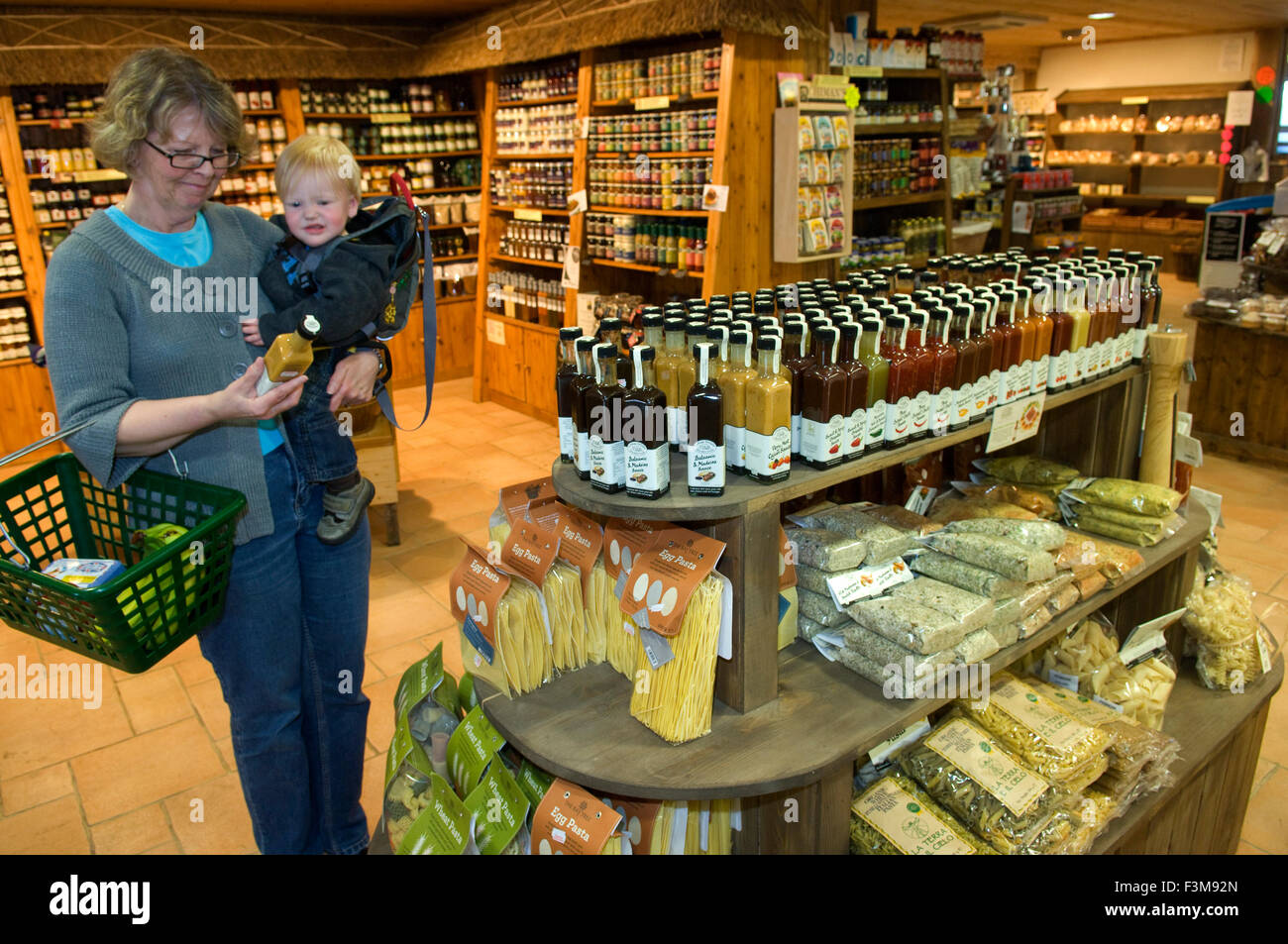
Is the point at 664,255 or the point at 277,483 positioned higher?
the point at 664,255

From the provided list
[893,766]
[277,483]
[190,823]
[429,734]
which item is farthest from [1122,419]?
[190,823]

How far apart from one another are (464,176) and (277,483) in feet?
21.3

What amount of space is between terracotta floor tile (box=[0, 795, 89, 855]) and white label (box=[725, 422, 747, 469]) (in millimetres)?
2239

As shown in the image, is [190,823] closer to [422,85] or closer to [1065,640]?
[1065,640]

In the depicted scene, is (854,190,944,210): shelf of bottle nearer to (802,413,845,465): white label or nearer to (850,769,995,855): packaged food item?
(802,413,845,465): white label

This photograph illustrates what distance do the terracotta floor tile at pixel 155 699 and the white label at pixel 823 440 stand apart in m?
2.61

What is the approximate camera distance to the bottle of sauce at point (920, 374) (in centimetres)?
187

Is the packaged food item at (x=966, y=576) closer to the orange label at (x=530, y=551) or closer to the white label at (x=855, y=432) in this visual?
the white label at (x=855, y=432)

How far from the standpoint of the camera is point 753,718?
1719mm

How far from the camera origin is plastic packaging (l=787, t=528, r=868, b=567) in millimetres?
1921

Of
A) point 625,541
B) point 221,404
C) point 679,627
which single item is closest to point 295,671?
point 221,404

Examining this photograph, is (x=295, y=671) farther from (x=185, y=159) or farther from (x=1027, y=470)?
(x=1027, y=470)

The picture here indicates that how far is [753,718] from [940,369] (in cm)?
85

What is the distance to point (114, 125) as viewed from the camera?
62.1 inches
